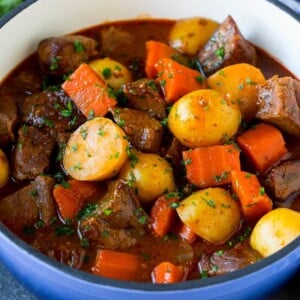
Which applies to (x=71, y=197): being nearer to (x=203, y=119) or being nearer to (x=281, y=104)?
(x=203, y=119)

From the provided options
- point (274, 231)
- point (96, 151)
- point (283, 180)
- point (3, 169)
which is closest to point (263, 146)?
point (283, 180)

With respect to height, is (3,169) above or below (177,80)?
below

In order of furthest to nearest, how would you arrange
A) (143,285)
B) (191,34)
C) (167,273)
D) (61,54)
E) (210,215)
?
(191,34), (61,54), (210,215), (167,273), (143,285)

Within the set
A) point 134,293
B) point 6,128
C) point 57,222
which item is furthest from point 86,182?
point 134,293

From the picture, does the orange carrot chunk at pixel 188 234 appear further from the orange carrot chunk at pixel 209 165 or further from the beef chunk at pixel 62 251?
the beef chunk at pixel 62 251

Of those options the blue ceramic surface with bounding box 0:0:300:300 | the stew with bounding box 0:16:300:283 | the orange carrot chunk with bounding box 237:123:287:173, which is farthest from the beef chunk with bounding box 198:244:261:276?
the orange carrot chunk with bounding box 237:123:287:173
